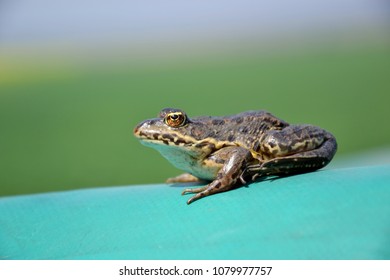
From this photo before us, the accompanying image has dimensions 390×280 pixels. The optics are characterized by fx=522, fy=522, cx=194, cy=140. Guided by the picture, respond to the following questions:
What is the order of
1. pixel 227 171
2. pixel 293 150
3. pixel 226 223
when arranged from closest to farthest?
pixel 226 223, pixel 227 171, pixel 293 150

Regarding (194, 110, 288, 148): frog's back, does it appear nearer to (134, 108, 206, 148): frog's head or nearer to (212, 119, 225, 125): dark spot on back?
(212, 119, 225, 125): dark spot on back

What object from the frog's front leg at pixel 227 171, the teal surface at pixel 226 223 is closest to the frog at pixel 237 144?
the frog's front leg at pixel 227 171

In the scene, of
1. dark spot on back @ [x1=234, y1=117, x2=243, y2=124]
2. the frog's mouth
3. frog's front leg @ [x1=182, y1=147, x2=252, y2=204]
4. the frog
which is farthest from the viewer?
dark spot on back @ [x1=234, y1=117, x2=243, y2=124]

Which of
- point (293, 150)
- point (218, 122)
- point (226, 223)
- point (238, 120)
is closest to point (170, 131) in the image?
point (218, 122)

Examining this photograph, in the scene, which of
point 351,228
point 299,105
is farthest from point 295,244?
point 299,105

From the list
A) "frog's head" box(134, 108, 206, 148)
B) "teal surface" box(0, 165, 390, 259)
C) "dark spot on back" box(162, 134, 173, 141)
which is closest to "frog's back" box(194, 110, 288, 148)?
"frog's head" box(134, 108, 206, 148)

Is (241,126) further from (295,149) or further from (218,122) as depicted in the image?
(295,149)
